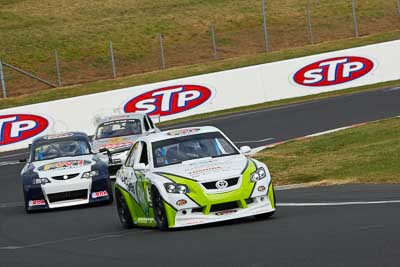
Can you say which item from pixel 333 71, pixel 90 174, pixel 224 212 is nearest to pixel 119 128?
pixel 90 174

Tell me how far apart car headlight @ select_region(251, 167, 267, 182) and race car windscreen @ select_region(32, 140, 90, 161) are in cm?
764

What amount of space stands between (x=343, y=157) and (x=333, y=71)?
→ 2075 cm

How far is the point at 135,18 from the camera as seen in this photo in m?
62.8

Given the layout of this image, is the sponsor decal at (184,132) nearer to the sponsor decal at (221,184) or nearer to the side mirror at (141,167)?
the side mirror at (141,167)

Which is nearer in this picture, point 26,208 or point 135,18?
point 26,208

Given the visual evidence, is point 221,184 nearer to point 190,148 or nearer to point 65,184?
point 190,148

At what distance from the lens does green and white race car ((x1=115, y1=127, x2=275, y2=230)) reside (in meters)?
13.4

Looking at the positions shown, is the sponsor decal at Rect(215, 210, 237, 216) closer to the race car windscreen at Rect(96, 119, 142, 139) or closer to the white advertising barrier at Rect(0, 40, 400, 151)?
the race car windscreen at Rect(96, 119, 142, 139)

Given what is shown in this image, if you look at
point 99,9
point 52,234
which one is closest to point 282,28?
point 99,9

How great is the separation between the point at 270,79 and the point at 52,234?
2688 cm

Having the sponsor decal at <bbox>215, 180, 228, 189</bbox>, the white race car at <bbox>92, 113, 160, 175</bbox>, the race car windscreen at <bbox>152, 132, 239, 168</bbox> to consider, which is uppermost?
the race car windscreen at <bbox>152, 132, 239, 168</bbox>

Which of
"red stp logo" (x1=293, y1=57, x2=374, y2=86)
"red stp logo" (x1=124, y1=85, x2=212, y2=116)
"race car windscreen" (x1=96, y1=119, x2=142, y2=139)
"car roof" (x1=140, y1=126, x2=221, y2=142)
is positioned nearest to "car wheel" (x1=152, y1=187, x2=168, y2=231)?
"car roof" (x1=140, y1=126, x2=221, y2=142)

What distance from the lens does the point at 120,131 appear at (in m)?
Answer: 25.9

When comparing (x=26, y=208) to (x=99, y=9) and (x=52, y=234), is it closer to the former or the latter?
(x=52, y=234)
